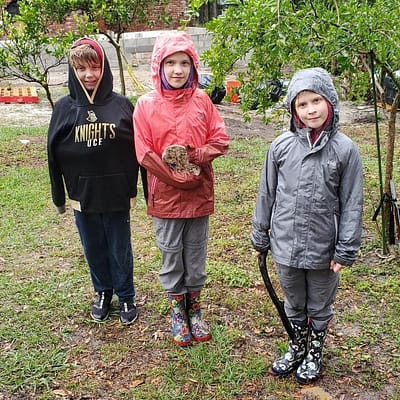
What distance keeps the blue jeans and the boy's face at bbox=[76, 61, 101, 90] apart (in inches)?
32.0

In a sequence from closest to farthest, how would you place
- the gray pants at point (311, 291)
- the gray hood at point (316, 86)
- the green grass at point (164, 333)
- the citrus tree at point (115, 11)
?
1. the gray hood at point (316, 86)
2. the gray pants at point (311, 291)
3. the green grass at point (164, 333)
4. the citrus tree at point (115, 11)

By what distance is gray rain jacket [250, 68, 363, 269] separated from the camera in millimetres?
2652

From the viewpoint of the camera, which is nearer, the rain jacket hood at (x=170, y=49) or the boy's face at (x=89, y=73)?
the rain jacket hood at (x=170, y=49)

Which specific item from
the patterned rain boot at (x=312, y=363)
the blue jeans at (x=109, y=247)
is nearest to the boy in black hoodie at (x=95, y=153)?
the blue jeans at (x=109, y=247)

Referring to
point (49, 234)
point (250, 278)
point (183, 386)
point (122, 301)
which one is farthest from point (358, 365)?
point (49, 234)

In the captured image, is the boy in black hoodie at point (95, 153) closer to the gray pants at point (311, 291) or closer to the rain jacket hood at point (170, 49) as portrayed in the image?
the rain jacket hood at point (170, 49)

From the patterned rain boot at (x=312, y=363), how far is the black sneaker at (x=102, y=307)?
143 cm

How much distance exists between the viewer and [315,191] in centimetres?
270

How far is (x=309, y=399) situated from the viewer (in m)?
2.98

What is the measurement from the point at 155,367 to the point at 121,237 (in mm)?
843

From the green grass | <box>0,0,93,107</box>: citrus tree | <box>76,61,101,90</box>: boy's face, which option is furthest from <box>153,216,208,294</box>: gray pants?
<box>0,0,93,107</box>: citrus tree

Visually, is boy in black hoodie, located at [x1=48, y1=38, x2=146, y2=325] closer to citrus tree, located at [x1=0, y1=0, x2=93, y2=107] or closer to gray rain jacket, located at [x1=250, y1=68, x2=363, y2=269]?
gray rain jacket, located at [x1=250, y1=68, x2=363, y2=269]

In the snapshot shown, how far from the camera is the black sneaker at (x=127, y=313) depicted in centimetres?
374

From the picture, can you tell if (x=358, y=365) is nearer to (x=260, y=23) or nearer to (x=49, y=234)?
(x=260, y=23)
